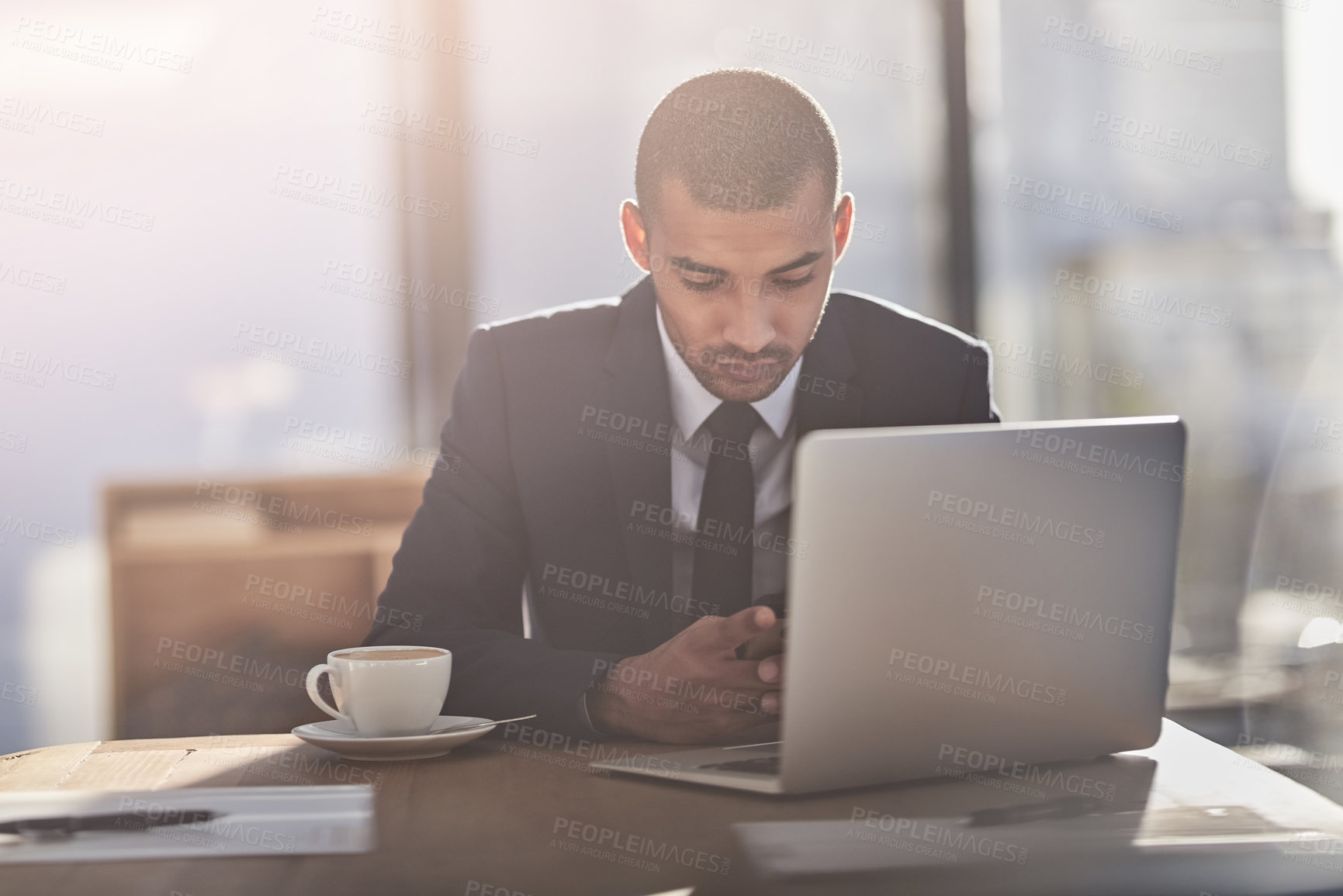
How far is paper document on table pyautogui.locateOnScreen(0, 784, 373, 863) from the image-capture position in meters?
0.84

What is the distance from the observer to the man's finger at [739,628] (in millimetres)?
1091

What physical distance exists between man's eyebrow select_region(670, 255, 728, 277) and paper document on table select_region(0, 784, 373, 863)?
0.93m

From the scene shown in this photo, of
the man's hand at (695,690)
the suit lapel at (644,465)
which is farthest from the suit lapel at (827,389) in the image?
the man's hand at (695,690)

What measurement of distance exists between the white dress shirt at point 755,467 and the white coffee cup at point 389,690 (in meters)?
0.57

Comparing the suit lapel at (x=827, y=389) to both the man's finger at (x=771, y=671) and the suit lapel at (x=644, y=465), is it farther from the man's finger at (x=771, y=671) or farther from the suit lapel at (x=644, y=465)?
the man's finger at (x=771, y=671)

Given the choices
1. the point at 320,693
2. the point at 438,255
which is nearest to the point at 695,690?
the point at 320,693

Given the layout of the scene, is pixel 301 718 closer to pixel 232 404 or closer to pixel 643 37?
pixel 232 404

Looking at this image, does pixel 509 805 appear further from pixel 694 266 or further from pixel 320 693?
pixel 694 266

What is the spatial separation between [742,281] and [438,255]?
6.76 ft

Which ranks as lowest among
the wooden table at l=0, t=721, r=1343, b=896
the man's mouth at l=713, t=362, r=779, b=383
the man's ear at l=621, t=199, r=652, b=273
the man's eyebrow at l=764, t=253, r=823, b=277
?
the wooden table at l=0, t=721, r=1343, b=896

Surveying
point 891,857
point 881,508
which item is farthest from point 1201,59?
point 891,857

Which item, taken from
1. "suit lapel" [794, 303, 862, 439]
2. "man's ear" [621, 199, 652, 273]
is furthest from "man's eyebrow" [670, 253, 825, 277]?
"suit lapel" [794, 303, 862, 439]

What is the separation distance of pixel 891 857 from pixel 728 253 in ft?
3.39

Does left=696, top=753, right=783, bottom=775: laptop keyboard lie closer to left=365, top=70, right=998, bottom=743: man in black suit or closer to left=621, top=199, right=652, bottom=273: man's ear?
left=365, top=70, right=998, bottom=743: man in black suit
